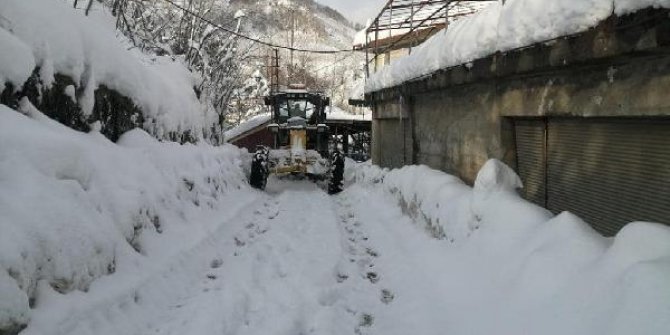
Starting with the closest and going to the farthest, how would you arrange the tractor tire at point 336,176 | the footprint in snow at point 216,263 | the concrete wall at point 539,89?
the concrete wall at point 539,89
the footprint in snow at point 216,263
the tractor tire at point 336,176

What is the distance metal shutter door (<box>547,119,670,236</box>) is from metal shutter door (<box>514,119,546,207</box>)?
145 mm

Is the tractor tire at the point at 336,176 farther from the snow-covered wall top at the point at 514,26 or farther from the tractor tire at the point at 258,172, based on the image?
the snow-covered wall top at the point at 514,26

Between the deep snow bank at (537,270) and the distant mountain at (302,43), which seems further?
the distant mountain at (302,43)

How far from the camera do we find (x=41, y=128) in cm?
486

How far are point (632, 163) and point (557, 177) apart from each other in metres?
1.11

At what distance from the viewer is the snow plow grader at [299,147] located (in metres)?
13.7

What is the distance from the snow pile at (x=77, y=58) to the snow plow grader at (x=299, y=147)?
4.17 m

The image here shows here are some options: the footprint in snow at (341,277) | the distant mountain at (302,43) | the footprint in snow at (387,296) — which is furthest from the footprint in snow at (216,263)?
the distant mountain at (302,43)

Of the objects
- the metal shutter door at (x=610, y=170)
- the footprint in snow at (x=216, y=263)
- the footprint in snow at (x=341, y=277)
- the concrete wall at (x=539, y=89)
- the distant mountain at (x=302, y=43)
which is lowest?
the footprint in snow at (x=341, y=277)

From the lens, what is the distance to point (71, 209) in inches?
170

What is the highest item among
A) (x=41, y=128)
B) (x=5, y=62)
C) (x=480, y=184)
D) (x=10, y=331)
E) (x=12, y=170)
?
(x=5, y=62)

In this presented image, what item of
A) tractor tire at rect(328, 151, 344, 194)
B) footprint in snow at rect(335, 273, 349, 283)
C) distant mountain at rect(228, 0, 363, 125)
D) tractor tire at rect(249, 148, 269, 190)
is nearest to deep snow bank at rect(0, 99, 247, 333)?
footprint in snow at rect(335, 273, 349, 283)

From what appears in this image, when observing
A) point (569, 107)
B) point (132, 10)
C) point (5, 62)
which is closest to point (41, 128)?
point (5, 62)

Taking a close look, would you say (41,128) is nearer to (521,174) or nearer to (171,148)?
(171,148)
